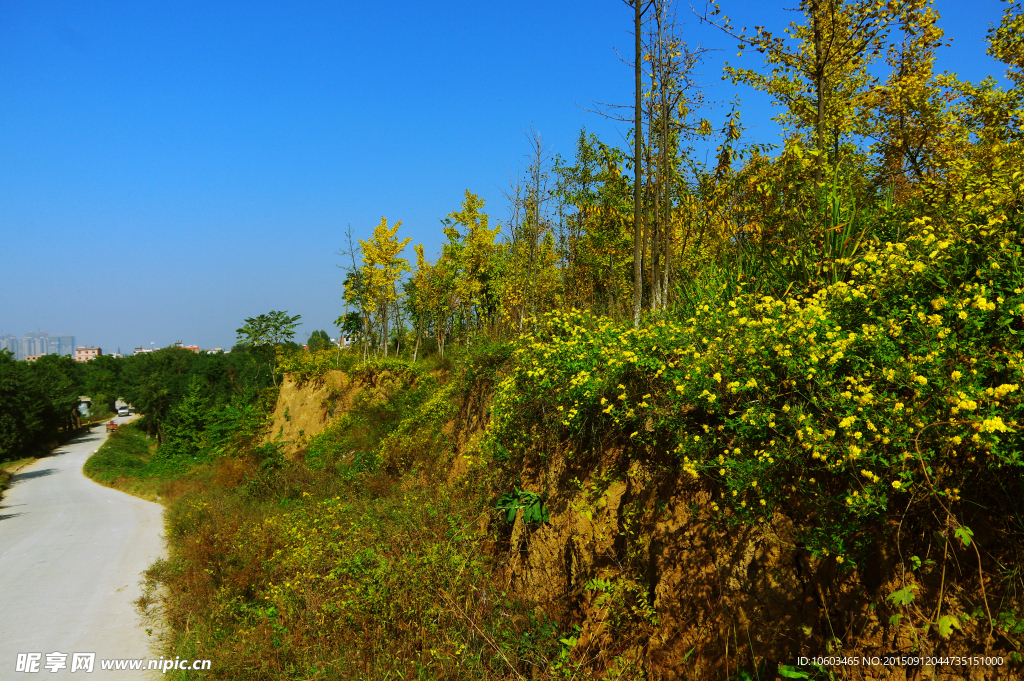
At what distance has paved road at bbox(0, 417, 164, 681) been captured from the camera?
10.8m

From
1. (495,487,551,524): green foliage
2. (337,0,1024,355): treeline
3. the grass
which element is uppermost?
(337,0,1024,355): treeline

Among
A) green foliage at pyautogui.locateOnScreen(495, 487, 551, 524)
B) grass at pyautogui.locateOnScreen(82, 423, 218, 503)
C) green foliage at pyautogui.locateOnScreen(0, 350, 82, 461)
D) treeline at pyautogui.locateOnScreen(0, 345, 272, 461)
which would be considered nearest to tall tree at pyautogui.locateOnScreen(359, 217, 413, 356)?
treeline at pyautogui.locateOnScreen(0, 345, 272, 461)

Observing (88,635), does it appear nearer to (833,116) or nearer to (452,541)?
(452,541)

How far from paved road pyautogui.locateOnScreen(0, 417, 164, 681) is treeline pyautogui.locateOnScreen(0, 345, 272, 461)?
5.55 m

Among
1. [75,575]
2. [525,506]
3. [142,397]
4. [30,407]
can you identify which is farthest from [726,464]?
[30,407]

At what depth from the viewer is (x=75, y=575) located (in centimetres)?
1532

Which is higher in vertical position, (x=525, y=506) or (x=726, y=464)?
(x=726, y=464)

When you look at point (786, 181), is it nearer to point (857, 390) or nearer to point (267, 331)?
point (857, 390)

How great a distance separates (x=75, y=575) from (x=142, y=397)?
42.1 meters

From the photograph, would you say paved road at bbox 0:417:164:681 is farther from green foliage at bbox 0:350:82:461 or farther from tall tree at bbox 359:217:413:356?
green foliage at bbox 0:350:82:461

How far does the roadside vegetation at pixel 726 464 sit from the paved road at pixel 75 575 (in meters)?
0.90

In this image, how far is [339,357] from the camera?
2145 centimetres

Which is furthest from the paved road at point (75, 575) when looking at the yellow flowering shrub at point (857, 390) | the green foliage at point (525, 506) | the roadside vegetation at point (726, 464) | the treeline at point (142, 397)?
the yellow flowering shrub at point (857, 390)

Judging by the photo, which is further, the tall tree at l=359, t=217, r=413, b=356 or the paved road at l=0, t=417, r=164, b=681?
the tall tree at l=359, t=217, r=413, b=356
